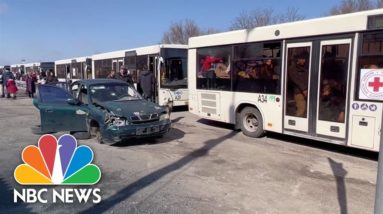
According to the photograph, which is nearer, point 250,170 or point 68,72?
point 250,170

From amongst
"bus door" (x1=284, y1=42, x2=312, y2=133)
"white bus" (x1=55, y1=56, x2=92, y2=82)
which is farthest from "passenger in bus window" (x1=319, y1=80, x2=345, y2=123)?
"white bus" (x1=55, y1=56, x2=92, y2=82)

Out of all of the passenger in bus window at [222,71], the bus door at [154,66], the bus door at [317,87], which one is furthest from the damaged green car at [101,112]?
the bus door at [154,66]

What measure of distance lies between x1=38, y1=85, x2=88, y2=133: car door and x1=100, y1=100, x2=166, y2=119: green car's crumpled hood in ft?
2.73

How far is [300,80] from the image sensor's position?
Answer: 7664 millimetres

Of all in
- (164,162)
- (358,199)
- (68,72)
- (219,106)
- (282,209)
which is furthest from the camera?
(68,72)

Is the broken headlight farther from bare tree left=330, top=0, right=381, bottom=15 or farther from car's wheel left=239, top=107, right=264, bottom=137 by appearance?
bare tree left=330, top=0, right=381, bottom=15

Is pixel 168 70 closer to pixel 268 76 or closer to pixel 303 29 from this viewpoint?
pixel 268 76

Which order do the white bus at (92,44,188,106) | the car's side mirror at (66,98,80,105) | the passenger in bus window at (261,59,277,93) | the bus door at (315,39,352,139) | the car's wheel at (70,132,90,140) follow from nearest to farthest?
the bus door at (315,39,352,139)
the passenger in bus window at (261,59,277,93)
the car's side mirror at (66,98,80,105)
the car's wheel at (70,132,90,140)
the white bus at (92,44,188,106)

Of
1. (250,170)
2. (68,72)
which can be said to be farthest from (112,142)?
(68,72)

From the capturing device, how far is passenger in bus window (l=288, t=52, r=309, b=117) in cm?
756

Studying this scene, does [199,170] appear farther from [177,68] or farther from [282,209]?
[177,68]

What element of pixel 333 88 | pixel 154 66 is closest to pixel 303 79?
pixel 333 88

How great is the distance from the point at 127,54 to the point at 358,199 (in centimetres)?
1403

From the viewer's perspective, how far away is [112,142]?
8.20 meters
